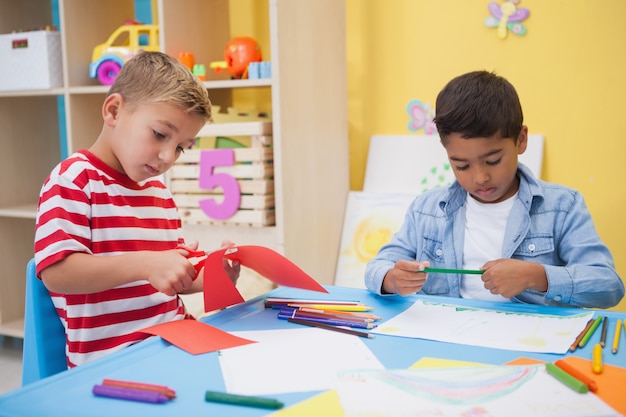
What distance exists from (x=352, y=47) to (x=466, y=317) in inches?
58.1

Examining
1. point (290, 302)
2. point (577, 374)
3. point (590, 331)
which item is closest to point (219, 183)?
point (290, 302)

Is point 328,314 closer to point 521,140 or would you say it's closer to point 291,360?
point 291,360

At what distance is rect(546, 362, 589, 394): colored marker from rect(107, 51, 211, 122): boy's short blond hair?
0.72 meters

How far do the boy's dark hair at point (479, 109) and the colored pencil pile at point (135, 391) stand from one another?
78 cm

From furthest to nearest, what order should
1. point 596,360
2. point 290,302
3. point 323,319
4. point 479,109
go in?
1. point 479,109
2. point 290,302
3. point 323,319
4. point 596,360

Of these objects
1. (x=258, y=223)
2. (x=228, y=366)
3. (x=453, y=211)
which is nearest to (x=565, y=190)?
(x=453, y=211)

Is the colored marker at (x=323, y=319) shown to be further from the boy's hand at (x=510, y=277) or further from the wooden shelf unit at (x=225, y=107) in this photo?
the wooden shelf unit at (x=225, y=107)

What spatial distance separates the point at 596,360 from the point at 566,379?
8 centimetres

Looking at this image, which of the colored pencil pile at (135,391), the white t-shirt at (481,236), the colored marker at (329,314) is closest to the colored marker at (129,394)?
the colored pencil pile at (135,391)

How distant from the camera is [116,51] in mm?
2248

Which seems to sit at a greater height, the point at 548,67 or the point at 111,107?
the point at 548,67

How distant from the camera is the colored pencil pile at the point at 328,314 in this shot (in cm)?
96

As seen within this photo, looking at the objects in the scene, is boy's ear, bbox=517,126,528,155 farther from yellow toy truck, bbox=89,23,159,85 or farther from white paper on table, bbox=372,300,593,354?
yellow toy truck, bbox=89,23,159,85

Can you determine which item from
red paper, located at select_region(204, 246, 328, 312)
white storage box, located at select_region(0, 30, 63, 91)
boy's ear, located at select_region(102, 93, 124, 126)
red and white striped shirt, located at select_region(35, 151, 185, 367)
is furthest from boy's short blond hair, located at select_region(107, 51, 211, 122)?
white storage box, located at select_region(0, 30, 63, 91)
